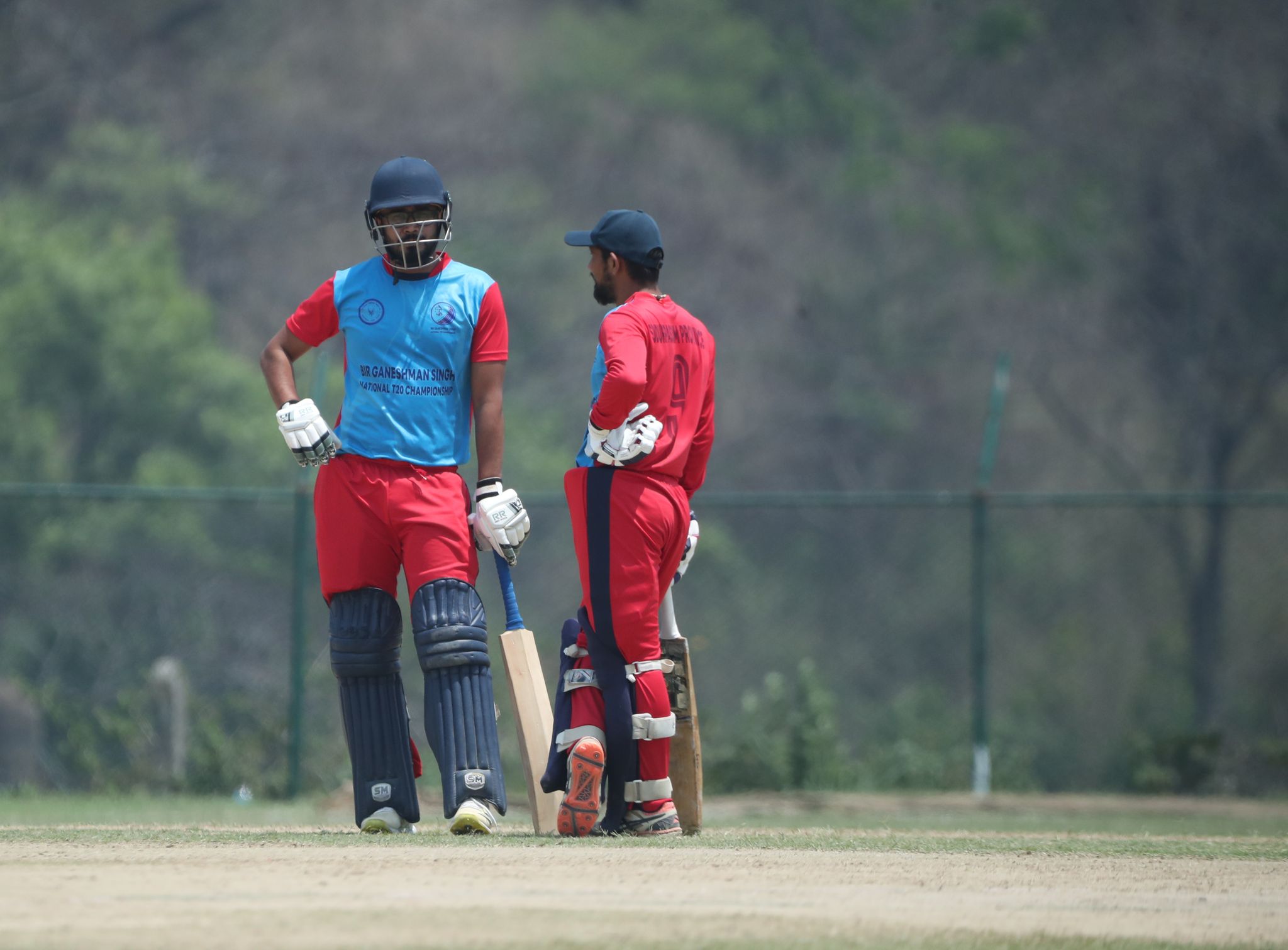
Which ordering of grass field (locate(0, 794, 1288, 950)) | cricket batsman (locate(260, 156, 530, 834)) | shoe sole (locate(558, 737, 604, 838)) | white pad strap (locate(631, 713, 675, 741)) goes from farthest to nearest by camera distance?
cricket batsman (locate(260, 156, 530, 834)), white pad strap (locate(631, 713, 675, 741)), shoe sole (locate(558, 737, 604, 838)), grass field (locate(0, 794, 1288, 950))

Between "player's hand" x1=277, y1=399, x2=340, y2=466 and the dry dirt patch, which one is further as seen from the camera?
"player's hand" x1=277, y1=399, x2=340, y2=466

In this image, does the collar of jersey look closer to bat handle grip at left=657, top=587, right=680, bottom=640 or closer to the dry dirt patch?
bat handle grip at left=657, top=587, right=680, bottom=640

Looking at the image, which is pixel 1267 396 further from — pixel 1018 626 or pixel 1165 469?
pixel 1018 626

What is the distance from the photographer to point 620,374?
5441 millimetres

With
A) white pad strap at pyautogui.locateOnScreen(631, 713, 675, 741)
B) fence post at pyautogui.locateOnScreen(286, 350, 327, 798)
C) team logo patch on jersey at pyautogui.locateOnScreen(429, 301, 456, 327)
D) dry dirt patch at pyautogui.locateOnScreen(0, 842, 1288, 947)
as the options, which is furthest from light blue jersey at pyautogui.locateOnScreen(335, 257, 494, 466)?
fence post at pyautogui.locateOnScreen(286, 350, 327, 798)

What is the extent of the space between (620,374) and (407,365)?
765 millimetres

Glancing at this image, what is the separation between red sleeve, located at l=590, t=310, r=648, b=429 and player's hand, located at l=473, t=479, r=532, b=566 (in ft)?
1.40

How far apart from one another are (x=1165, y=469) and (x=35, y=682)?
14072mm

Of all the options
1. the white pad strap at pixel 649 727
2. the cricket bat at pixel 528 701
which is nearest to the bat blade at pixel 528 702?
the cricket bat at pixel 528 701

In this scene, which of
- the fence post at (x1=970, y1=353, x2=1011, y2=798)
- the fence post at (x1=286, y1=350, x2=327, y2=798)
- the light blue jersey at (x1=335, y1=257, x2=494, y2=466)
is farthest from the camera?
the fence post at (x1=970, y1=353, x2=1011, y2=798)

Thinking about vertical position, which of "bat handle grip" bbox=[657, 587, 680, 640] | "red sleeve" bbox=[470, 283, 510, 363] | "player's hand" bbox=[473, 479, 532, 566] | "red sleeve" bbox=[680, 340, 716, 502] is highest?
"red sleeve" bbox=[470, 283, 510, 363]

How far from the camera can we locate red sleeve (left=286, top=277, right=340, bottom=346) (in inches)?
233

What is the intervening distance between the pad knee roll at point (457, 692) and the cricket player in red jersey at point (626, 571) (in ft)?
0.69

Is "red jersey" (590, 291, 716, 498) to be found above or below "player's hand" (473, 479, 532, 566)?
above
